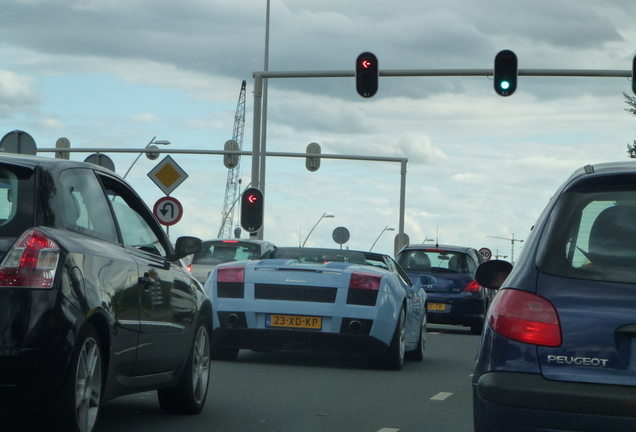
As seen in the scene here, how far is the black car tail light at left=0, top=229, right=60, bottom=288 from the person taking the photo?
5832 mm

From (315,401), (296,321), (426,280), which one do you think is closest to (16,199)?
(315,401)

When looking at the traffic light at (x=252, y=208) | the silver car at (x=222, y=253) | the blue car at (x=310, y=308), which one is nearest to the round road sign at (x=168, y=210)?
the silver car at (x=222, y=253)

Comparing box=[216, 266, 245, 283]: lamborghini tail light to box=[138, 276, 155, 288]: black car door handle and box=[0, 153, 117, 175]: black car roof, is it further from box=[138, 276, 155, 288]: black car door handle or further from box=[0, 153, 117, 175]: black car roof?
box=[0, 153, 117, 175]: black car roof

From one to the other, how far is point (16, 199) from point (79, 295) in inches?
24.0

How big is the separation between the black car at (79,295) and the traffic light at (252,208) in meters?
19.7

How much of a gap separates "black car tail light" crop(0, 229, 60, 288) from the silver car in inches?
606

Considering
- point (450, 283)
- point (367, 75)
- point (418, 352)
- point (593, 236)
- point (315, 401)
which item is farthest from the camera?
point (367, 75)

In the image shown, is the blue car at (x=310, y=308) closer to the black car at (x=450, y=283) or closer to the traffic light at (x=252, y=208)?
the black car at (x=450, y=283)

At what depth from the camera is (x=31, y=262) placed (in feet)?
19.4

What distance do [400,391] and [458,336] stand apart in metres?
9.99

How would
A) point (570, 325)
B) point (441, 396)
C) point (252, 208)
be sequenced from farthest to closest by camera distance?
1. point (252, 208)
2. point (441, 396)
3. point (570, 325)

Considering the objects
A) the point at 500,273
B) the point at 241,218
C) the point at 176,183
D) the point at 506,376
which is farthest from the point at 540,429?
the point at 241,218

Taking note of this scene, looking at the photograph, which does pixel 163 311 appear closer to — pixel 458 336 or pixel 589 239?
pixel 589 239

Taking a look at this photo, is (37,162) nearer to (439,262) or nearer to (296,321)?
(296,321)
